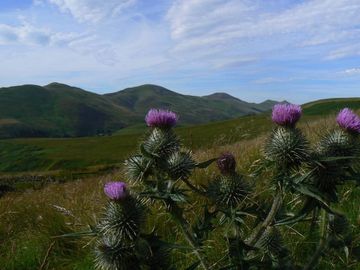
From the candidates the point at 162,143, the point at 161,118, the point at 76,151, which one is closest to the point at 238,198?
the point at 162,143

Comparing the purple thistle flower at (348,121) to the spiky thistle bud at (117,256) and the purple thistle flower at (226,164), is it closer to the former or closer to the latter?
the purple thistle flower at (226,164)

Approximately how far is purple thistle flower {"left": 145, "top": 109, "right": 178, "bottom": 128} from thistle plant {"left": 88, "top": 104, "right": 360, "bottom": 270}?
0.36 ft

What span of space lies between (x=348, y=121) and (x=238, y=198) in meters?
1.18

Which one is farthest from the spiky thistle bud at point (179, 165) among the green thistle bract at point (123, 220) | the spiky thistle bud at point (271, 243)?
the spiky thistle bud at point (271, 243)

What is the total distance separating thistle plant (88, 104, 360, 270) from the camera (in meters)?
3.62

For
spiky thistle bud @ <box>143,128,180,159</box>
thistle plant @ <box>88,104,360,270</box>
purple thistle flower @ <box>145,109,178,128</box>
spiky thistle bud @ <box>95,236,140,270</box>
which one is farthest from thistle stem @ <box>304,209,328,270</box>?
purple thistle flower @ <box>145,109,178,128</box>

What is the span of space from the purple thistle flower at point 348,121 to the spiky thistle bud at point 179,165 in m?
1.37

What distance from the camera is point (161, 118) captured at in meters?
4.81

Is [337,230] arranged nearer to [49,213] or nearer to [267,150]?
[267,150]

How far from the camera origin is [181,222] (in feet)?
12.8

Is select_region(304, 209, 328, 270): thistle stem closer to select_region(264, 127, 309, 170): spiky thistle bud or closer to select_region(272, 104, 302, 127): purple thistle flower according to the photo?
select_region(264, 127, 309, 170): spiky thistle bud

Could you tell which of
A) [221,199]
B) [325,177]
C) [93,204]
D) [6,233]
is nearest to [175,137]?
[221,199]

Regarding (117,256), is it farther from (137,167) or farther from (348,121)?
(348,121)

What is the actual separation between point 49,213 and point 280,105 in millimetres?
5698
